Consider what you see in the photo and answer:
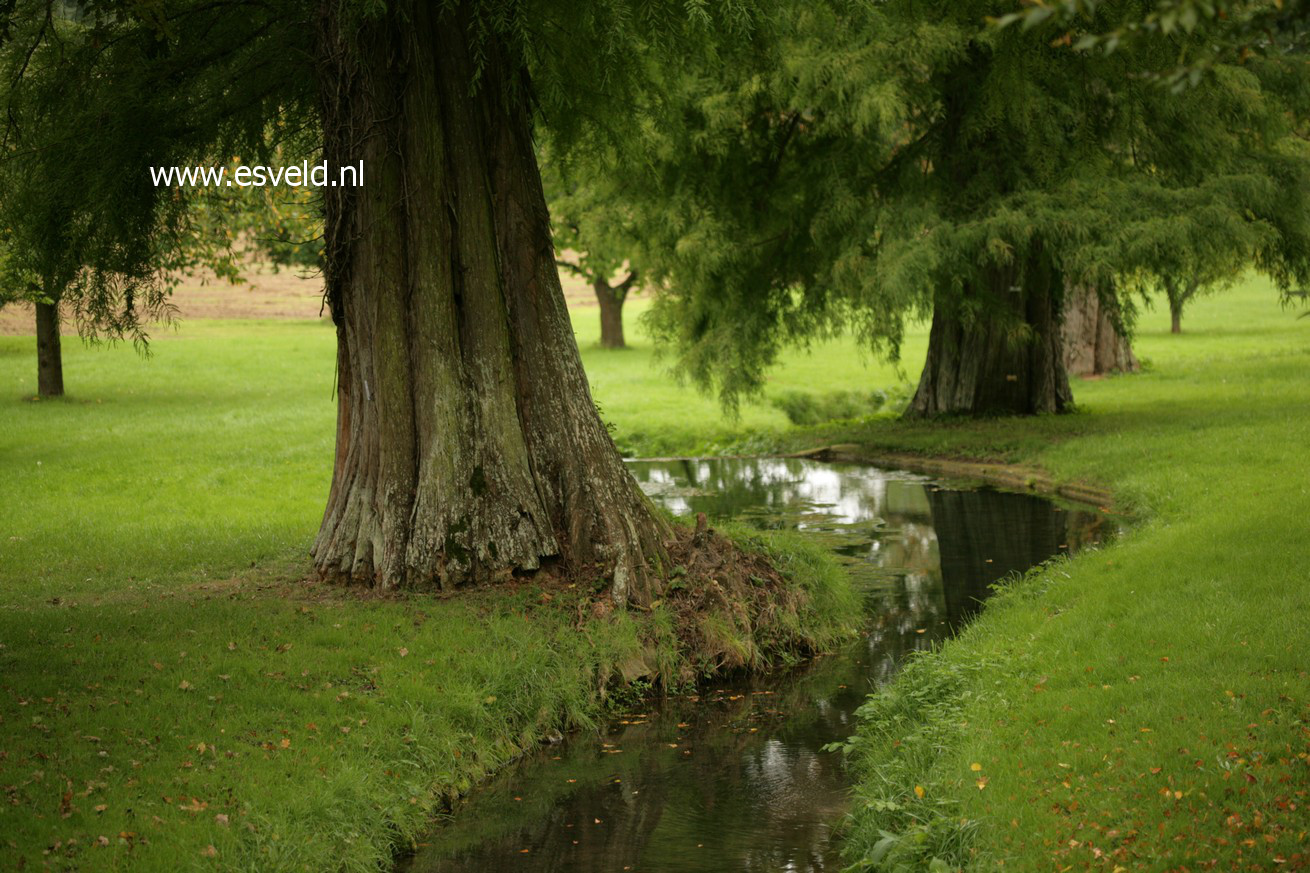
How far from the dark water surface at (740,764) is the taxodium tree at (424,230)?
159 centimetres

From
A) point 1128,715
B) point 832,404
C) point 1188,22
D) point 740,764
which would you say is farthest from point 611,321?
point 1188,22

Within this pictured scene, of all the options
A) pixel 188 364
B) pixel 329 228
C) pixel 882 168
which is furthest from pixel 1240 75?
pixel 188 364

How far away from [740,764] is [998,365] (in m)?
15.4

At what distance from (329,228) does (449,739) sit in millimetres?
4641

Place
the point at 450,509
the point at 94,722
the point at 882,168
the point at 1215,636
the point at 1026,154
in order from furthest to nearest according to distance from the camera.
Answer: the point at 882,168 → the point at 1026,154 → the point at 450,509 → the point at 1215,636 → the point at 94,722

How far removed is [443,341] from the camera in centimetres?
1030

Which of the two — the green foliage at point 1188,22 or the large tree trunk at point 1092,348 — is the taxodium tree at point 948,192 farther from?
the green foliage at point 1188,22

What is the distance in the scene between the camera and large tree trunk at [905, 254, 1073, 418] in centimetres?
2133

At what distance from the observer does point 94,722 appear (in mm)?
7082

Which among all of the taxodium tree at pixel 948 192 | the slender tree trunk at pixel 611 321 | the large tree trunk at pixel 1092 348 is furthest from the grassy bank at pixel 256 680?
the slender tree trunk at pixel 611 321

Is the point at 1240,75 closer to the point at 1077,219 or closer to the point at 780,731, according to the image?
the point at 1077,219

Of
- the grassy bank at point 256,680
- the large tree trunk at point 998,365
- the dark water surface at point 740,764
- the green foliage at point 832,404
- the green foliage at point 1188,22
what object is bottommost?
the dark water surface at point 740,764

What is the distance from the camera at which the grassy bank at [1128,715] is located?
18.4 feet

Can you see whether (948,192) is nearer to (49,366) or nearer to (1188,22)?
(1188,22)
